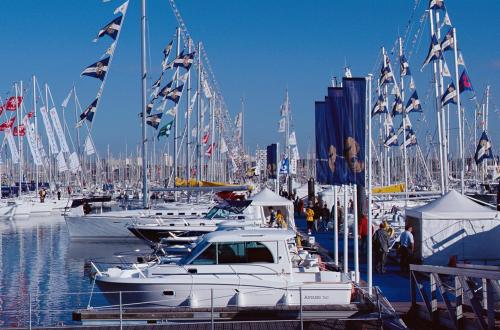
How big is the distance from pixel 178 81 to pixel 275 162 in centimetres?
1376

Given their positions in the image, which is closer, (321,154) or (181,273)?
(181,273)

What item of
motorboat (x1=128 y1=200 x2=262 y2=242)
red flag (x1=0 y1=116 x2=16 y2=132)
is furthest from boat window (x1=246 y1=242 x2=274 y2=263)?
red flag (x1=0 y1=116 x2=16 y2=132)

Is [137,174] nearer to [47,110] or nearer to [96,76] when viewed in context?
[47,110]

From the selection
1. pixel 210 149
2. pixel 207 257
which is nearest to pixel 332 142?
pixel 207 257

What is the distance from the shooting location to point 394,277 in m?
25.3

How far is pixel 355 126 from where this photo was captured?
19250 millimetres

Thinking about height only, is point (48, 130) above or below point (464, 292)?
above

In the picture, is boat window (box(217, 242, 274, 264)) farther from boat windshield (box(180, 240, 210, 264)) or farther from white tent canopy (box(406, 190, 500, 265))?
white tent canopy (box(406, 190, 500, 265))

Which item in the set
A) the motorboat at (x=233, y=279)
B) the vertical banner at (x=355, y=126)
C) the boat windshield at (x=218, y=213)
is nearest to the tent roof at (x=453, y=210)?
the motorboat at (x=233, y=279)

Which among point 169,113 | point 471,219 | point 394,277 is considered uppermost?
point 169,113

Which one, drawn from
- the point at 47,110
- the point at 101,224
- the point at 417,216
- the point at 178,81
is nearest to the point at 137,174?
the point at 47,110

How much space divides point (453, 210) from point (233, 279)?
36.1 ft

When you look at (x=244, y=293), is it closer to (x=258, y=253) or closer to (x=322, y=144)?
(x=258, y=253)

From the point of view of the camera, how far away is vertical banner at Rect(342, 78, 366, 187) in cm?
1902
